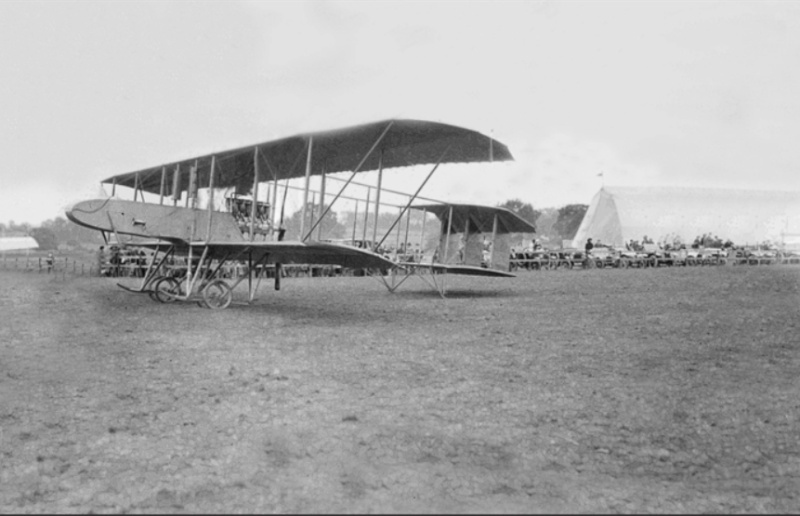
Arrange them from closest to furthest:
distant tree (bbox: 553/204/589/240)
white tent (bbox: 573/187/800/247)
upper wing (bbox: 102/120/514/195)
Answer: upper wing (bbox: 102/120/514/195) < white tent (bbox: 573/187/800/247) < distant tree (bbox: 553/204/589/240)

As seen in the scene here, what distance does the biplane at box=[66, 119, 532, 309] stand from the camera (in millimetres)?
8148

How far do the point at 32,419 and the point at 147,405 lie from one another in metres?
0.62

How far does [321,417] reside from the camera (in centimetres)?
328

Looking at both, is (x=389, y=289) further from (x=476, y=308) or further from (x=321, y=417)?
(x=321, y=417)

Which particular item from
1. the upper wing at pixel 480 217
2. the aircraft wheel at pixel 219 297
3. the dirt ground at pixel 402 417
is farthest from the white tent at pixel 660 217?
the dirt ground at pixel 402 417

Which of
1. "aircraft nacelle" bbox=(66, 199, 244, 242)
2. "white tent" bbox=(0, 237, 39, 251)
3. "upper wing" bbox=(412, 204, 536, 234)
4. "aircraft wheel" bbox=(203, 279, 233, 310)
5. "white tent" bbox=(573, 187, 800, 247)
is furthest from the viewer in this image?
"white tent" bbox=(573, 187, 800, 247)

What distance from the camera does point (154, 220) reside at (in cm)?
993

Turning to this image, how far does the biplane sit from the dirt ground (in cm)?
246

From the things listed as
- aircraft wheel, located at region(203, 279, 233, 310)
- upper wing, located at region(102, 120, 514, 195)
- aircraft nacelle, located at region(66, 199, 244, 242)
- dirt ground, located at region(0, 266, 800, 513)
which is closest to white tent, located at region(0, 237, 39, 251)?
dirt ground, located at region(0, 266, 800, 513)

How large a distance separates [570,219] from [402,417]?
6013 cm

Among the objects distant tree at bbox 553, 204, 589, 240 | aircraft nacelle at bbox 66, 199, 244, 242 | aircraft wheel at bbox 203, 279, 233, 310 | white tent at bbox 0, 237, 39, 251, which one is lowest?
aircraft wheel at bbox 203, 279, 233, 310

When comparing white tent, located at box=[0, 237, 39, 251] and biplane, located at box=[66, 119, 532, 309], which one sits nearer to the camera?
white tent, located at box=[0, 237, 39, 251]

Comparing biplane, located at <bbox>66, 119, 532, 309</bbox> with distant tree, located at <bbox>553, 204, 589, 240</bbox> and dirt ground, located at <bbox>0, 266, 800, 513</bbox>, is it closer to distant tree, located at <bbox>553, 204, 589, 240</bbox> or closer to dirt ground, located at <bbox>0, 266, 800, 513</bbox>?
dirt ground, located at <bbox>0, 266, 800, 513</bbox>

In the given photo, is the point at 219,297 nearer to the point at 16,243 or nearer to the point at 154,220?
the point at 154,220
